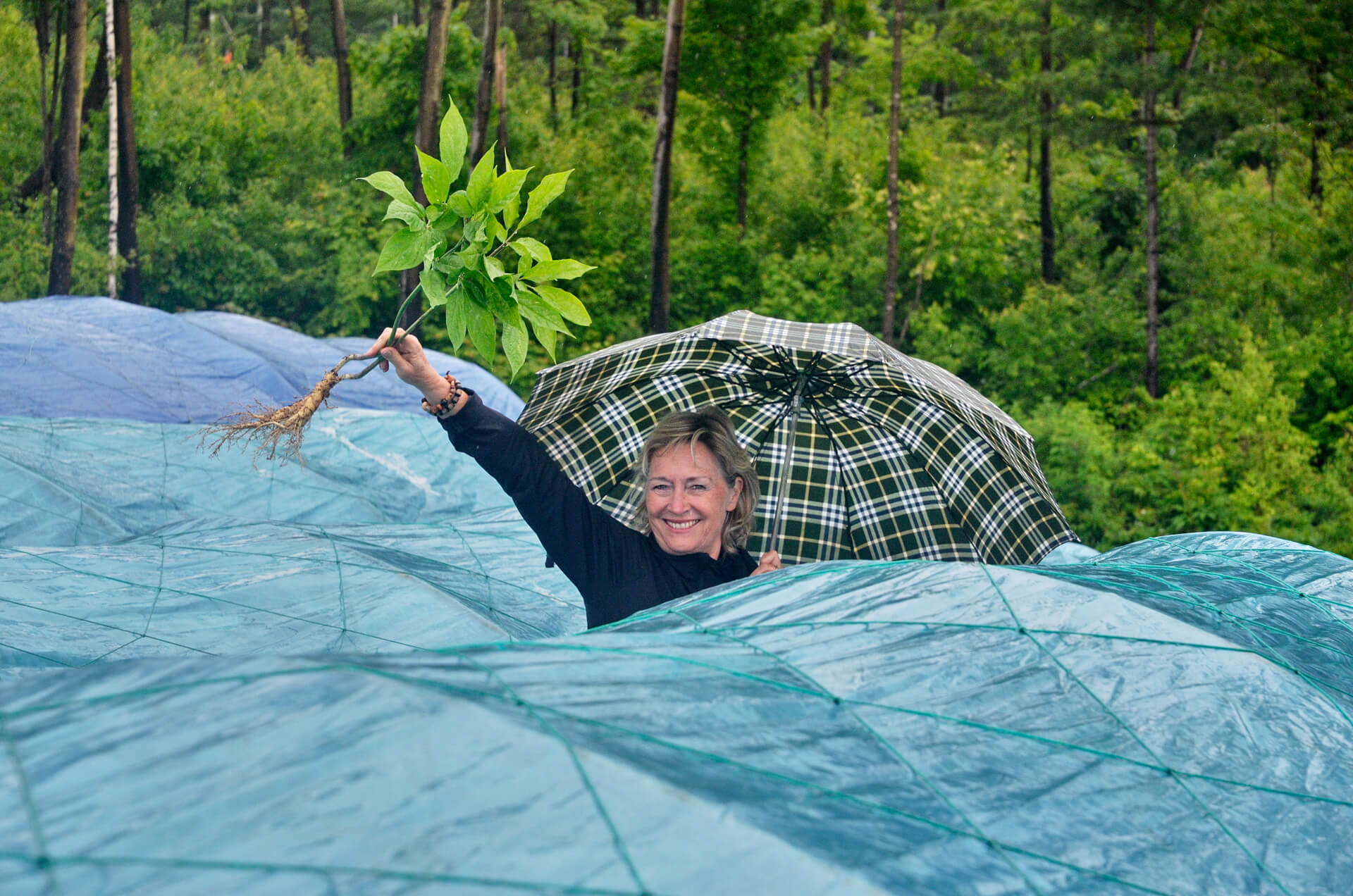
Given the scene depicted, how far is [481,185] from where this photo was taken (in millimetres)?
2055

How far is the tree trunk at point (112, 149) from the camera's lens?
40.1 feet

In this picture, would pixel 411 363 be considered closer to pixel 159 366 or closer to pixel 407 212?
pixel 407 212

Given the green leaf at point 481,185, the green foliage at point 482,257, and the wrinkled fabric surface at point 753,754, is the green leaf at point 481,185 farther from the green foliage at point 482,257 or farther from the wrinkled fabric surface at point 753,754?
the wrinkled fabric surface at point 753,754

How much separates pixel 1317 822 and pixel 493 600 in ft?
9.15

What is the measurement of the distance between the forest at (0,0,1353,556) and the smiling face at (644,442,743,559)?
706 centimetres

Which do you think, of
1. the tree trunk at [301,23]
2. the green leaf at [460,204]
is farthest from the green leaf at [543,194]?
the tree trunk at [301,23]

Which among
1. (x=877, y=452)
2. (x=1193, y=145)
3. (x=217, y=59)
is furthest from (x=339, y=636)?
(x=217, y=59)

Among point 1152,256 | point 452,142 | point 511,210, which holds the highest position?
point 1152,256

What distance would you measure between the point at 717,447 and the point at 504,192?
0.74 metres

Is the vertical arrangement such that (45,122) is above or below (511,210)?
above

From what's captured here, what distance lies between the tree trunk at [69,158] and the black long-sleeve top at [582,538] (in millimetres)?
10144

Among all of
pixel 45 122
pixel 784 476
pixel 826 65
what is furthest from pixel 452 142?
pixel 826 65

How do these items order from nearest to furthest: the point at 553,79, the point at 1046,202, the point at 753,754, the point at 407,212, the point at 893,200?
the point at 753,754
the point at 407,212
the point at 893,200
the point at 1046,202
the point at 553,79

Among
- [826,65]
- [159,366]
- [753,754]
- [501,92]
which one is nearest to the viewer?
[753,754]
